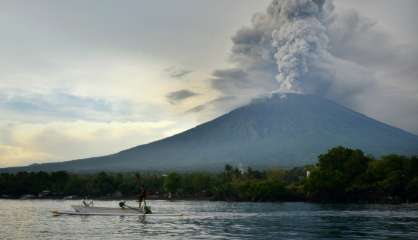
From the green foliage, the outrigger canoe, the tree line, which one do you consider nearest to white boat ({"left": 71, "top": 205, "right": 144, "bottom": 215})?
the outrigger canoe

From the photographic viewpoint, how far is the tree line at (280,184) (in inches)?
4252

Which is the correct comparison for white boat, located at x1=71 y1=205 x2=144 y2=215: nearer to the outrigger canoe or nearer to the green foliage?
the outrigger canoe

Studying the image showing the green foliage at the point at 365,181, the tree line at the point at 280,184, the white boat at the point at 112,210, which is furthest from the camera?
the tree line at the point at 280,184

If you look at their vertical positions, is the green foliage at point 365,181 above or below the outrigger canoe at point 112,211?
above

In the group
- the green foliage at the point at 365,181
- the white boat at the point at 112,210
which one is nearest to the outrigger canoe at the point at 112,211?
the white boat at the point at 112,210

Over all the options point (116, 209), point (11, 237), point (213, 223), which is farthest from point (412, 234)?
point (116, 209)

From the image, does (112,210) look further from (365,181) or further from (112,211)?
(365,181)

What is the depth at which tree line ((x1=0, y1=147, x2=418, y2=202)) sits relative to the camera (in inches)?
4252

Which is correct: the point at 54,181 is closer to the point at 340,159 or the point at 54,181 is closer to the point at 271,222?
the point at 340,159

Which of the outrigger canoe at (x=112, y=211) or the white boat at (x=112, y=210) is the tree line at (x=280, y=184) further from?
the white boat at (x=112, y=210)

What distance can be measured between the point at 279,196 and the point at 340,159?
13337 mm

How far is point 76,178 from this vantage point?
149m

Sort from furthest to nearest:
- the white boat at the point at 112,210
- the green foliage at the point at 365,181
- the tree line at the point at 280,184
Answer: the tree line at the point at 280,184
the green foliage at the point at 365,181
the white boat at the point at 112,210

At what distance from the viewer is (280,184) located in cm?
11962
